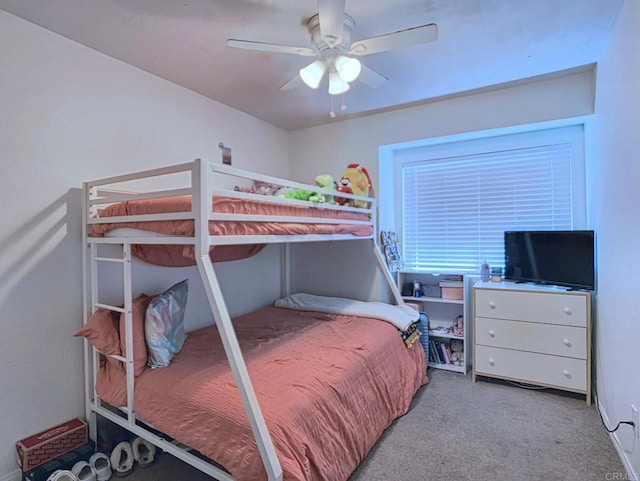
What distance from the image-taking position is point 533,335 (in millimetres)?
2633

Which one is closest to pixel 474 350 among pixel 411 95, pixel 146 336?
pixel 411 95

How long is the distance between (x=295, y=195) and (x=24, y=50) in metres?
1.63

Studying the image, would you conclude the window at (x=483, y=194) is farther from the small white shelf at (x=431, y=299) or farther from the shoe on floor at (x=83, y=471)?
the shoe on floor at (x=83, y=471)

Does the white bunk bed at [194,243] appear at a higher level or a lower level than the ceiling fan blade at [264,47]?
lower

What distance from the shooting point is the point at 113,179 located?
6.10 feet

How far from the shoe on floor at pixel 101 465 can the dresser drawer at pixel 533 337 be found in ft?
8.56

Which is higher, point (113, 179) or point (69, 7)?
point (69, 7)

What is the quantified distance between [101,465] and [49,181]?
61.7 inches

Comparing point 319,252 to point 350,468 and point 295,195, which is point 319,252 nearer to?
point 295,195

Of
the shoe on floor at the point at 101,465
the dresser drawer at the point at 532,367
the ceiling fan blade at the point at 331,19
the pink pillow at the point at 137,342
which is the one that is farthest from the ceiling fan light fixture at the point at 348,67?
the shoe on floor at the point at 101,465

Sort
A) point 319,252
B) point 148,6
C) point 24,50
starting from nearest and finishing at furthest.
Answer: point 148,6
point 24,50
point 319,252

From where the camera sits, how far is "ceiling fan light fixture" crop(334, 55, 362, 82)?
182cm

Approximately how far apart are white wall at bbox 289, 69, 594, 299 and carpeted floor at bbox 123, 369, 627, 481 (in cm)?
126

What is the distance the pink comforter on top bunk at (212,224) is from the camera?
5.16 ft
